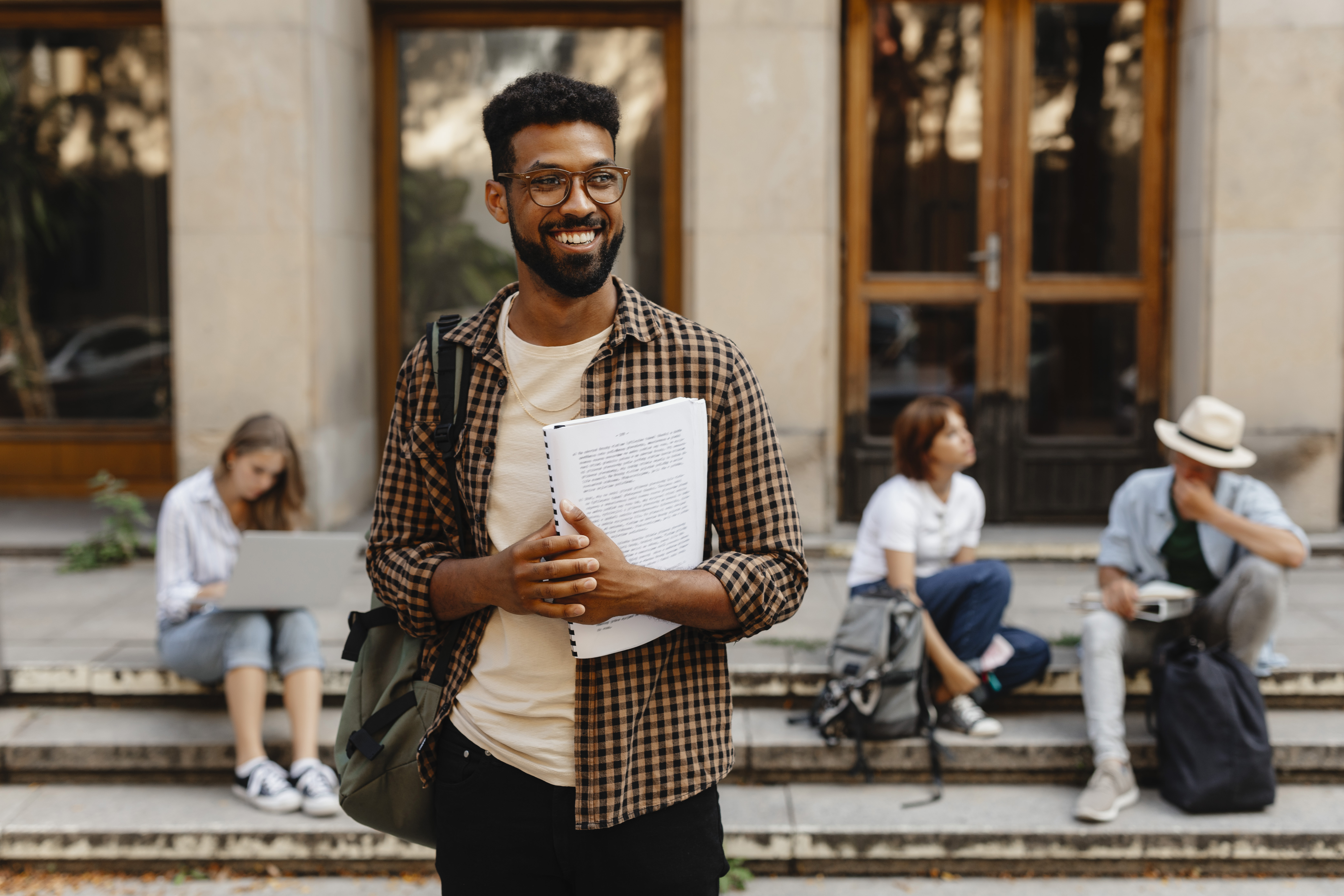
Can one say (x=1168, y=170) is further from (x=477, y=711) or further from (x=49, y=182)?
(x=49, y=182)

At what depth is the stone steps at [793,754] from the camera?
15.2ft

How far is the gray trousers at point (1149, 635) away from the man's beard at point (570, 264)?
3.21m

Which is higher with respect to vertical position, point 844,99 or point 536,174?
point 844,99

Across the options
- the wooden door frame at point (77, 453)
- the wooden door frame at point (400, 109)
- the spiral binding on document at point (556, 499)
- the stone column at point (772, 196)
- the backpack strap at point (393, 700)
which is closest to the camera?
the spiral binding on document at point (556, 499)

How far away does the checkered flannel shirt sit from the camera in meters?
2.03

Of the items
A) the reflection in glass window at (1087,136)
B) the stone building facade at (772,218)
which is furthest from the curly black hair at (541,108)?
the reflection in glass window at (1087,136)

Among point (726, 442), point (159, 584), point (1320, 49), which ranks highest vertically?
point (1320, 49)

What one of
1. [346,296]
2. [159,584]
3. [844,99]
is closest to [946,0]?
[844,99]

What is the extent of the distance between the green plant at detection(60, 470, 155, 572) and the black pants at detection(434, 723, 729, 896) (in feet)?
18.1

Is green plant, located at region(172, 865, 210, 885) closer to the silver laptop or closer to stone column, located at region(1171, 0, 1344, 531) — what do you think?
the silver laptop

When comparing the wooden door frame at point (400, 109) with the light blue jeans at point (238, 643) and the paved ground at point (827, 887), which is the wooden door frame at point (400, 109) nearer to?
the light blue jeans at point (238, 643)

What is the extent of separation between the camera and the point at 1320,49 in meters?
6.92

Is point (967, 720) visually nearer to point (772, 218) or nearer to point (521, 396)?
point (521, 396)

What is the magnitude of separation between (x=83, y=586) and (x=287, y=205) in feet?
7.58
